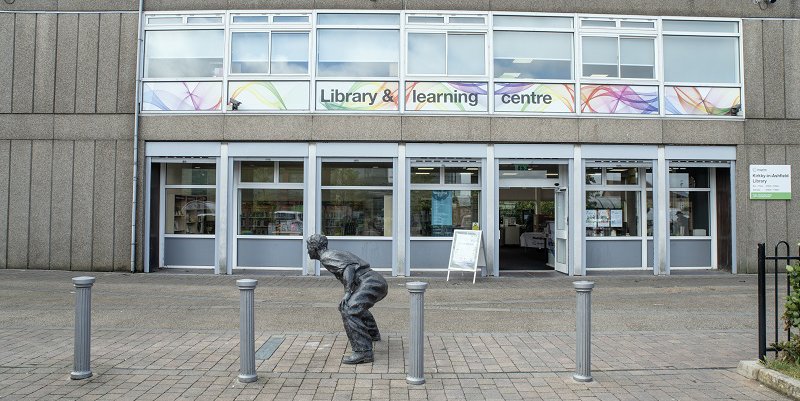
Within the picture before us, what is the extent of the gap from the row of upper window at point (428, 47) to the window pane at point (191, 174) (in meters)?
2.18

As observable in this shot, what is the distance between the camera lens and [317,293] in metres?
10.6

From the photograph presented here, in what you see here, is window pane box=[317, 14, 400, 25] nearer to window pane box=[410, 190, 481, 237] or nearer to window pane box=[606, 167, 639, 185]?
window pane box=[410, 190, 481, 237]

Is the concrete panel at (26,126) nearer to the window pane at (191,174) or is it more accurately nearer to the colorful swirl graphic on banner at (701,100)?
the window pane at (191,174)

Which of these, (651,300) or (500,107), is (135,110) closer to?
(500,107)

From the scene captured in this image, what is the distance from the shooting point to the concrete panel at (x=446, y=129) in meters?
13.1

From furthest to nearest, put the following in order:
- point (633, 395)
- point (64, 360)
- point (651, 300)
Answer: point (651, 300)
point (64, 360)
point (633, 395)

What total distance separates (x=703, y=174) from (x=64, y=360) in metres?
14.3

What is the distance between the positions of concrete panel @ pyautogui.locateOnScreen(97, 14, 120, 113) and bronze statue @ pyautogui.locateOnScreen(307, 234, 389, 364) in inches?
388

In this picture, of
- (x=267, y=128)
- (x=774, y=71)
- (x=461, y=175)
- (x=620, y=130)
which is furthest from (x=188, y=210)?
(x=774, y=71)

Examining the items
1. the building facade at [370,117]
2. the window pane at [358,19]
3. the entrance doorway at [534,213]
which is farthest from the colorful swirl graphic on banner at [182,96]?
the entrance doorway at [534,213]

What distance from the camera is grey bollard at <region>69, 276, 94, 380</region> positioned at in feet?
17.2

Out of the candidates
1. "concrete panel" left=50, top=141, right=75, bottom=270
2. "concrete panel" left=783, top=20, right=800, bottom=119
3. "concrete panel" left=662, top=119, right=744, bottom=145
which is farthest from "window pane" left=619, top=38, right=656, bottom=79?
"concrete panel" left=50, top=141, right=75, bottom=270

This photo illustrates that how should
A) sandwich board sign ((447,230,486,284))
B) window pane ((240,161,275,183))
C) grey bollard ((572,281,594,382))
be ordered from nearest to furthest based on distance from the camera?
grey bollard ((572,281,594,382)) < sandwich board sign ((447,230,486,284)) < window pane ((240,161,275,183))

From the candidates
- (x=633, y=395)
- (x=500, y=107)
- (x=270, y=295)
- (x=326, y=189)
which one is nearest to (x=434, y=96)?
(x=500, y=107)
